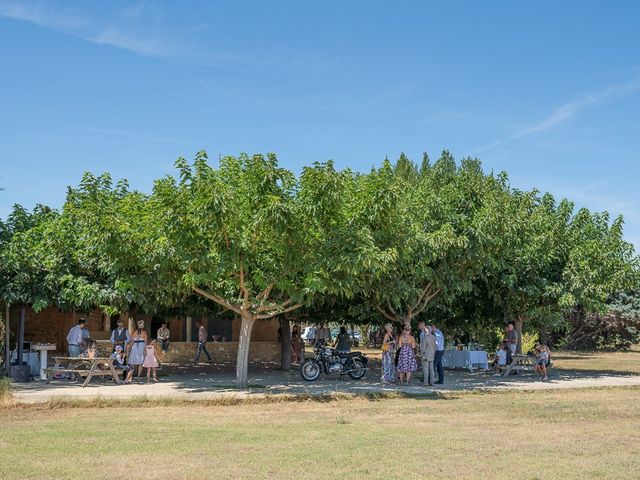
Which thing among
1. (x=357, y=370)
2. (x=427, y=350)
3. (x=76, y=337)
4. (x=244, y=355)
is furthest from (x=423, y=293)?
(x=76, y=337)

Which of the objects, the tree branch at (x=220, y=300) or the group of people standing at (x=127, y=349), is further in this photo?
the group of people standing at (x=127, y=349)

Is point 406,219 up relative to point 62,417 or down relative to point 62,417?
up

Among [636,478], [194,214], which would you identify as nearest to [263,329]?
[194,214]

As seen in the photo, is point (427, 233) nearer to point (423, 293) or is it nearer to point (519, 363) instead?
point (423, 293)

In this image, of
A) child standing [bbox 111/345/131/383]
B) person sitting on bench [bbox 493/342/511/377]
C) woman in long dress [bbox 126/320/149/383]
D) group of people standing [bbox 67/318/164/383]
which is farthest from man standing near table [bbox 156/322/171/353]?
person sitting on bench [bbox 493/342/511/377]

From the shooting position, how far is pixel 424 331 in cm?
1948

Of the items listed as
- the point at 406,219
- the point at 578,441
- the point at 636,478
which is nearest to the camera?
the point at 636,478

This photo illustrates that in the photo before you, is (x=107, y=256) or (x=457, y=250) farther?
(x=457, y=250)

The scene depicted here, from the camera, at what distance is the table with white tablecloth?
88.3 ft

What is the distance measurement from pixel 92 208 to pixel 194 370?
10057mm

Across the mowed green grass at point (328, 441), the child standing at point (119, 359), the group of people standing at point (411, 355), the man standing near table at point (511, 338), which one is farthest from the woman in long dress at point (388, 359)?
the child standing at point (119, 359)

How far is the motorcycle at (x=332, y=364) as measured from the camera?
20859mm

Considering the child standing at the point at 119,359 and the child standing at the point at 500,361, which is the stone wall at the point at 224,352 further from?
the child standing at the point at 500,361

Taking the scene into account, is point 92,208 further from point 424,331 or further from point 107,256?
point 424,331
